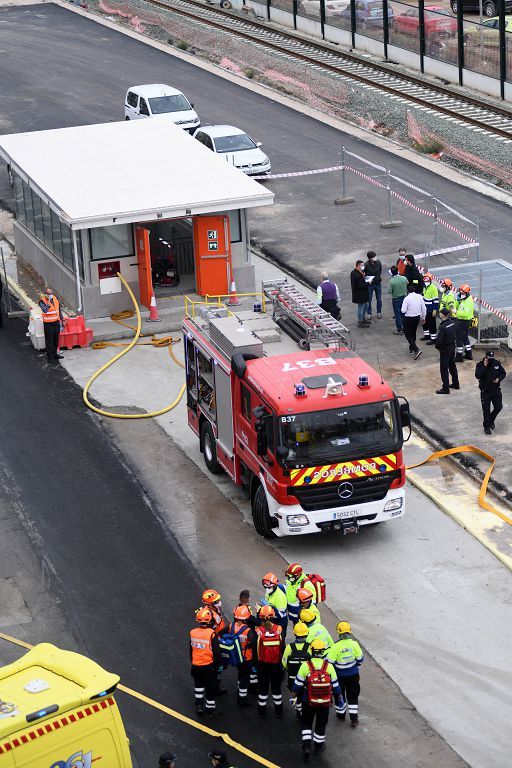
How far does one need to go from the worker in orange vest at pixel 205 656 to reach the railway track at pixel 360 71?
2793 centimetres

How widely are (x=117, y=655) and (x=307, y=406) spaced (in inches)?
176

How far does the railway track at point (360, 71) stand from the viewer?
43562 mm

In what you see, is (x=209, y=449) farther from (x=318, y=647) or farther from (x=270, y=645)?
(x=318, y=647)

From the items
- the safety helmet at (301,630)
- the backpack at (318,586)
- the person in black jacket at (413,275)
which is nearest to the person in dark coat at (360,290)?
the person in black jacket at (413,275)

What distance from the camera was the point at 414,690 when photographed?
1698 centimetres

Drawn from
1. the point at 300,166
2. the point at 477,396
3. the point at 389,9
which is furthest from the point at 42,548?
the point at 389,9

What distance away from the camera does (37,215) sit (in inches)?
1299

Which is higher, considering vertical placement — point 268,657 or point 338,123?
point 268,657

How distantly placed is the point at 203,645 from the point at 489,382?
30.3ft

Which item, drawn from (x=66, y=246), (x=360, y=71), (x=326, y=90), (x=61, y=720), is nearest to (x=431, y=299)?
(x=66, y=246)

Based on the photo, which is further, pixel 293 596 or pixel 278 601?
pixel 293 596

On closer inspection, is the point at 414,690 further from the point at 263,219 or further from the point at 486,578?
the point at 263,219

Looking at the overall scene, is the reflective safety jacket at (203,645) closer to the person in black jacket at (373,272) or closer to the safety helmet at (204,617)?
the safety helmet at (204,617)

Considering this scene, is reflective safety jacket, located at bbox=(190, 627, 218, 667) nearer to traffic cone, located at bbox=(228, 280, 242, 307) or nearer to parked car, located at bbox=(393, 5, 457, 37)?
traffic cone, located at bbox=(228, 280, 242, 307)
